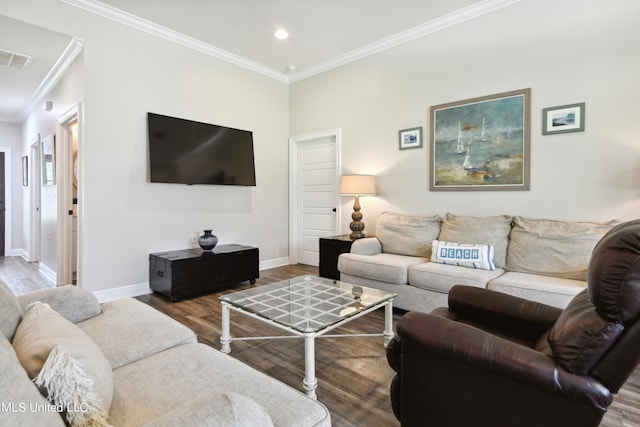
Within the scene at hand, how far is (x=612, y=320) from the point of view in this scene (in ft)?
3.37

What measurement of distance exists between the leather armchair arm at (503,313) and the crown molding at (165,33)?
13.2 feet

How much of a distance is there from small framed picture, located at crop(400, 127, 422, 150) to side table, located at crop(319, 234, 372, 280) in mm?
1299

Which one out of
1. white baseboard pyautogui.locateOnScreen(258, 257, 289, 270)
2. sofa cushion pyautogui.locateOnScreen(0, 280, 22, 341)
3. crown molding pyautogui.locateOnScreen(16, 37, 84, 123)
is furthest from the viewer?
white baseboard pyautogui.locateOnScreen(258, 257, 289, 270)

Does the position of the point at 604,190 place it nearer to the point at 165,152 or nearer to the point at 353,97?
the point at 353,97

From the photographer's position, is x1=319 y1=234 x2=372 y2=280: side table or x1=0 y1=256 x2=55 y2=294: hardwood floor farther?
x1=0 y1=256 x2=55 y2=294: hardwood floor

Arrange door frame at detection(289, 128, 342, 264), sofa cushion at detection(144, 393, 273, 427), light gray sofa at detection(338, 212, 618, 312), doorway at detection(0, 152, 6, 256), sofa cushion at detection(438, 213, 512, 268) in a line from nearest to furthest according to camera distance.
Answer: sofa cushion at detection(144, 393, 273, 427)
light gray sofa at detection(338, 212, 618, 312)
sofa cushion at detection(438, 213, 512, 268)
door frame at detection(289, 128, 342, 264)
doorway at detection(0, 152, 6, 256)

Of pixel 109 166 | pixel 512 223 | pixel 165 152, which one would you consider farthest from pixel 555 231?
pixel 109 166

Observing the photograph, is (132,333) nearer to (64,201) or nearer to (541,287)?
(541,287)

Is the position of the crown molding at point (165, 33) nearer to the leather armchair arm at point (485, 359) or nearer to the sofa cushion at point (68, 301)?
the sofa cushion at point (68, 301)

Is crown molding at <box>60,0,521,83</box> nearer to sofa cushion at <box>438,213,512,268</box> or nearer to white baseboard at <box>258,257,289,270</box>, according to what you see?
sofa cushion at <box>438,213,512,268</box>

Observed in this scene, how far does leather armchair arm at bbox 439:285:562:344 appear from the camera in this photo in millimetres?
1568

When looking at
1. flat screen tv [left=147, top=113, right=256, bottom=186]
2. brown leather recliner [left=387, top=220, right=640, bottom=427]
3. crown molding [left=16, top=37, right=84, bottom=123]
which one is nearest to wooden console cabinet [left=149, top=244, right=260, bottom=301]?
flat screen tv [left=147, top=113, right=256, bottom=186]

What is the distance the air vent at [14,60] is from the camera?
3.78 m

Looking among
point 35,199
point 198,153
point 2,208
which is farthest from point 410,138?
point 2,208
